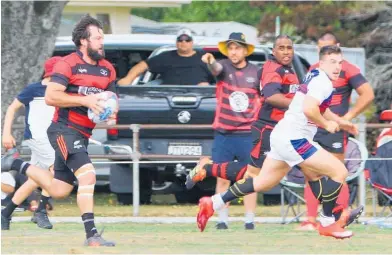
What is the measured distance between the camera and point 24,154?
17.1 m

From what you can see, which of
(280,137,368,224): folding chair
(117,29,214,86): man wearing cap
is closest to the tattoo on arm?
(280,137,368,224): folding chair

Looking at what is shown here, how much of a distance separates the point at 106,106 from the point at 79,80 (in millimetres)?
401

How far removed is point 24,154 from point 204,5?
780 inches

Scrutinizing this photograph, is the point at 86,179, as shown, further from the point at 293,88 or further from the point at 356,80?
the point at 356,80

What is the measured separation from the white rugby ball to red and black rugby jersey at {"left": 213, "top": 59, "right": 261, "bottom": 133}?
2.99 m

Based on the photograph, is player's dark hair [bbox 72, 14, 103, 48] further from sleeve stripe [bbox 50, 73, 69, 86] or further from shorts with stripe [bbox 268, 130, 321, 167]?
shorts with stripe [bbox 268, 130, 321, 167]

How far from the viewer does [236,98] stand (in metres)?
14.3

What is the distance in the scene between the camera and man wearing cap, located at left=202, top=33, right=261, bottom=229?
14.2 m

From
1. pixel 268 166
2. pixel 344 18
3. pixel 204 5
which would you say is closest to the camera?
pixel 268 166

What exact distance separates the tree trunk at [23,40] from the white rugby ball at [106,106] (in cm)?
585

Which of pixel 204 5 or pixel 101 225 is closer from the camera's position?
pixel 101 225

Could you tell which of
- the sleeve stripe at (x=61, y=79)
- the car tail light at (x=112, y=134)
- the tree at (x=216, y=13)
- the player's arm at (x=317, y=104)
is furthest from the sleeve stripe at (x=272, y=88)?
the tree at (x=216, y=13)

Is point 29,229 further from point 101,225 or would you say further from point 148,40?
point 148,40

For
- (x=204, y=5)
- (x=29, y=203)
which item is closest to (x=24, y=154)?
(x=29, y=203)
